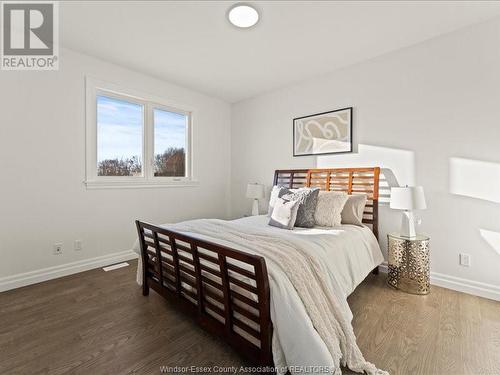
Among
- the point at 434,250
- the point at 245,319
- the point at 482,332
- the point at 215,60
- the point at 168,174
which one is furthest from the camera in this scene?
the point at 168,174

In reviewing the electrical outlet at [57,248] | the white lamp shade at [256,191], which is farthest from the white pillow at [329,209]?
the electrical outlet at [57,248]

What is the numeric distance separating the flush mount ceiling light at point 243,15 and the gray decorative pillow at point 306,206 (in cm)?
177

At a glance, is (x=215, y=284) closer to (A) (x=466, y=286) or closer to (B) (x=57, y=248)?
(B) (x=57, y=248)

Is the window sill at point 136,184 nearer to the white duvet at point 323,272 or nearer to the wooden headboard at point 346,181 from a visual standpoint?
the white duvet at point 323,272

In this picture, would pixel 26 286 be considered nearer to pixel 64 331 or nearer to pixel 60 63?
pixel 64 331

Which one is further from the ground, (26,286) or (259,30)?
(259,30)

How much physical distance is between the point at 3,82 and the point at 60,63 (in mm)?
571

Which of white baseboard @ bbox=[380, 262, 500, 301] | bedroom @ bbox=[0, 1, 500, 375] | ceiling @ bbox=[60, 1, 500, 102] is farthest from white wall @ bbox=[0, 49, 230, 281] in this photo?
white baseboard @ bbox=[380, 262, 500, 301]

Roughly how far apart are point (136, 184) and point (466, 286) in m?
3.99

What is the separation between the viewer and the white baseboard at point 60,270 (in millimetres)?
2471

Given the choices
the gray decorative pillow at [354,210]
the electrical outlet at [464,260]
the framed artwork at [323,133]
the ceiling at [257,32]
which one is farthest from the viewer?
the framed artwork at [323,133]

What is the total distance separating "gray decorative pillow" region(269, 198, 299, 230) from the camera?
96.9 inches

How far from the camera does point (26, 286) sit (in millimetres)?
2523

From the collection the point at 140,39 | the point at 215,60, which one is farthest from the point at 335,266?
the point at 140,39
